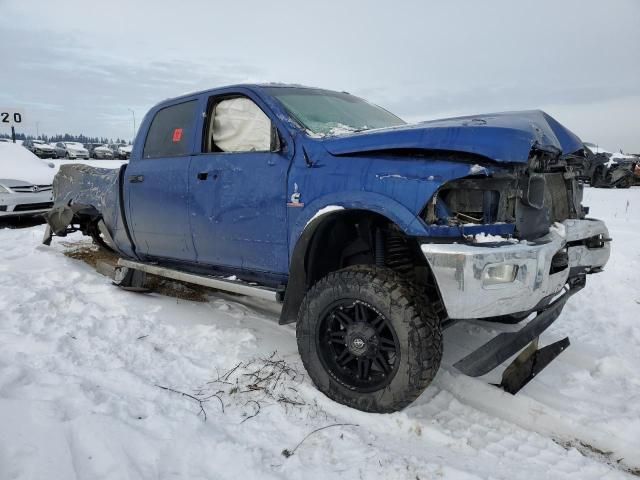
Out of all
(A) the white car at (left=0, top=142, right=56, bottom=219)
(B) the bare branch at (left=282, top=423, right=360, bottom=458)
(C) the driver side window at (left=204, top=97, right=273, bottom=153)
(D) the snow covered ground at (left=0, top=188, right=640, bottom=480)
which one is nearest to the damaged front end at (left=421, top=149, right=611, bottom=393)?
(D) the snow covered ground at (left=0, top=188, right=640, bottom=480)

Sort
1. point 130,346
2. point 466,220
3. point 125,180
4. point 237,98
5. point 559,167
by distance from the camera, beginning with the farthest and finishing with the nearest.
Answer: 1. point 125,180
2. point 237,98
3. point 130,346
4. point 559,167
5. point 466,220

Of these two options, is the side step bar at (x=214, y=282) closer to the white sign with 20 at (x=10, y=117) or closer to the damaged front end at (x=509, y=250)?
the damaged front end at (x=509, y=250)

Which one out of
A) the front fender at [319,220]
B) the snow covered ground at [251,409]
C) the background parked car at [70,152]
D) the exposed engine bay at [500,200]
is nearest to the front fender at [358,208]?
the front fender at [319,220]

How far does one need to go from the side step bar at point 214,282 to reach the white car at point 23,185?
193 inches

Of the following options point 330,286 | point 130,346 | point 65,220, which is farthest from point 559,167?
point 65,220

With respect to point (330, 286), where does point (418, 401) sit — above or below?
below

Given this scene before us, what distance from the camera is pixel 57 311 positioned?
13.2ft

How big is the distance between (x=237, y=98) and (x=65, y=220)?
124 inches

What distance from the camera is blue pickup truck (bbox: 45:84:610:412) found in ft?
8.02

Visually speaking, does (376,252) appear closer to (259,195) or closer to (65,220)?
(259,195)

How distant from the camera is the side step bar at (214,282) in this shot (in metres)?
3.27

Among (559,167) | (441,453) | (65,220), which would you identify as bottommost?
(441,453)

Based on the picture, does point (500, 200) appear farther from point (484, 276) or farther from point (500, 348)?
point (500, 348)

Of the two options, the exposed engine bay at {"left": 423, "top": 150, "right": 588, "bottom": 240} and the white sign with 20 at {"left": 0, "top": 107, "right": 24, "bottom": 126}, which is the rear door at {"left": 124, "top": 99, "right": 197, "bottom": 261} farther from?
the white sign with 20 at {"left": 0, "top": 107, "right": 24, "bottom": 126}
